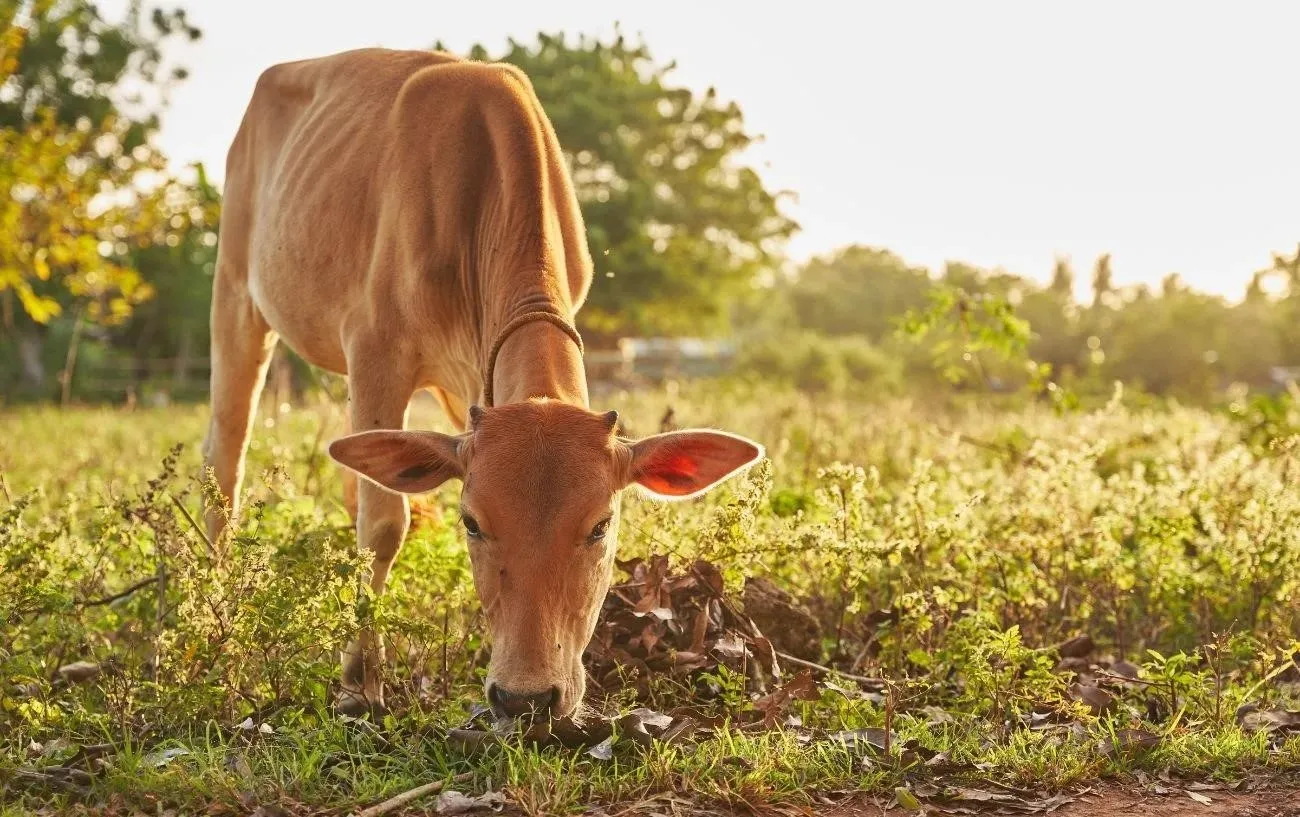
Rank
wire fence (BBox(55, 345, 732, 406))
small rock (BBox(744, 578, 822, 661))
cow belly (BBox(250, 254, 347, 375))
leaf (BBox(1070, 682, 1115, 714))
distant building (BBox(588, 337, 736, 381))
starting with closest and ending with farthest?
leaf (BBox(1070, 682, 1115, 714))
small rock (BBox(744, 578, 822, 661))
cow belly (BBox(250, 254, 347, 375))
wire fence (BBox(55, 345, 732, 406))
distant building (BBox(588, 337, 736, 381))

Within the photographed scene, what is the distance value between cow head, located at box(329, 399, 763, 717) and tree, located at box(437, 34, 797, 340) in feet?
82.7

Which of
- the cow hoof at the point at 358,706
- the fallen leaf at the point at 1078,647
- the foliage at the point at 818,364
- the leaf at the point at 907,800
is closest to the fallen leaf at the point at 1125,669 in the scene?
the fallen leaf at the point at 1078,647

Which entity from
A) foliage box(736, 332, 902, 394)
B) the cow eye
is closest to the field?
the cow eye

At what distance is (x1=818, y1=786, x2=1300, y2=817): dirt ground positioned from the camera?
141 inches

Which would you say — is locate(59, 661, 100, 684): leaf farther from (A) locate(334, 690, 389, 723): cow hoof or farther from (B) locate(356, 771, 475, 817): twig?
(B) locate(356, 771, 475, 817): twig

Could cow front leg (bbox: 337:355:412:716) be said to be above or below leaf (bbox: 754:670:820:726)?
above

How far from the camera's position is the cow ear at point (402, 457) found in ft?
13.3

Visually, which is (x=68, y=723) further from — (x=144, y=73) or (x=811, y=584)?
(x=144, y=73)

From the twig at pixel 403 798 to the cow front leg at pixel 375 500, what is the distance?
41.4 inches

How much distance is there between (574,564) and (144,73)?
3320 centimetres

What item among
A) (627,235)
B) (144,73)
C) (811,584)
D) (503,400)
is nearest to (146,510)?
(503,400)

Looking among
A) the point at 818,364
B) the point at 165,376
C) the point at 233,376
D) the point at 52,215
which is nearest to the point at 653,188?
the point at 818,364

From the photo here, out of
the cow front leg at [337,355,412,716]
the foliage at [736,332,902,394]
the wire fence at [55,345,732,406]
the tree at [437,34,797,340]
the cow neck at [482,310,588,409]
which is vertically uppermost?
the tree at [437,34,797,340]

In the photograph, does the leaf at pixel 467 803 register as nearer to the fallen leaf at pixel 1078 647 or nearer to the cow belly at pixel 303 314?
the fallen leaf at pixel 1078 647
